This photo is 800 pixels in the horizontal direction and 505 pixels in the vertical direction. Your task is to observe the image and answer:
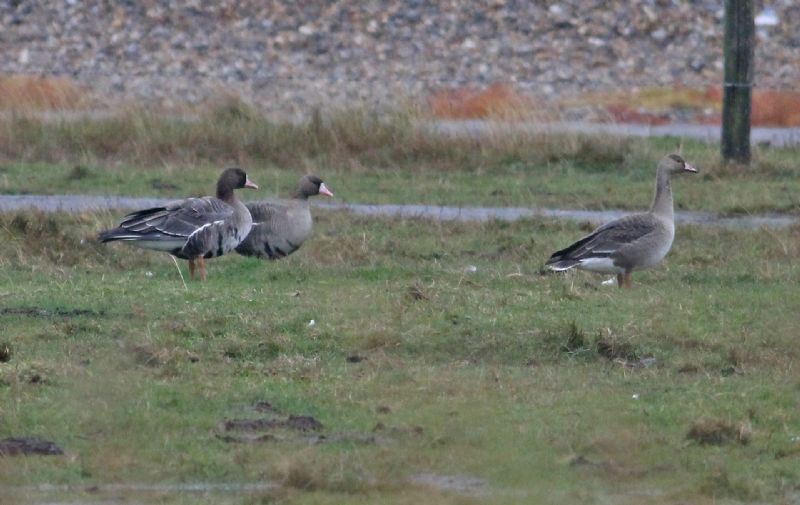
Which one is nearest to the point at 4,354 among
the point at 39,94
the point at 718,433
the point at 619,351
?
the point at 619,351

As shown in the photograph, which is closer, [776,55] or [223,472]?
[223,472]

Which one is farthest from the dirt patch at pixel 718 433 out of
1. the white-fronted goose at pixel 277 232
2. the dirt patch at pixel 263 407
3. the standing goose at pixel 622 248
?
the white-fronted goose at pixel 277 232

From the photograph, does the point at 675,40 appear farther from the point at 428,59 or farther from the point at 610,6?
the point at 428,59

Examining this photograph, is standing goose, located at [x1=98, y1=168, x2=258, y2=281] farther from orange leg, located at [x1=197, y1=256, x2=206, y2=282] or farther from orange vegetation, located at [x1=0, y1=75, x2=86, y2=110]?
orange vegetation, located at [x1=0, y1=75, x2=86, y2=110]

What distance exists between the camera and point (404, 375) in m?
9.51

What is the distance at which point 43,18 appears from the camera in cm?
4156

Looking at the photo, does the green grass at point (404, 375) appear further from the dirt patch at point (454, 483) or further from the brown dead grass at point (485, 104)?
the brown dead grass at point (485, 104)

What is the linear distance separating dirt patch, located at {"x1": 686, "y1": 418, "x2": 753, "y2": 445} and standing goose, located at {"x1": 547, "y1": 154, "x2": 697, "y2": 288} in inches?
176

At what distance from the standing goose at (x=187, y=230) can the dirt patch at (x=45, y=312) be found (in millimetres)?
2018

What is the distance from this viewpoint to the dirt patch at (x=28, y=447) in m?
7.77

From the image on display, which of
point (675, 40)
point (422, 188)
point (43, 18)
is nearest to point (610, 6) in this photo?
point (675, 40)

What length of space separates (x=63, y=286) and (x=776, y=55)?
29.1 meters

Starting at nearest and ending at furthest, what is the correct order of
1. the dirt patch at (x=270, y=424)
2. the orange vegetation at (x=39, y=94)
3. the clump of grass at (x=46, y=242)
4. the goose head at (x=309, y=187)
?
the dirt patch at (x=270, y=424) < the clump of grass at (x=46, y=242) < the goose head at (x=309, y=187) < the orange vegetation at (x=39, y=94)

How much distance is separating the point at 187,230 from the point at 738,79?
891 cm
